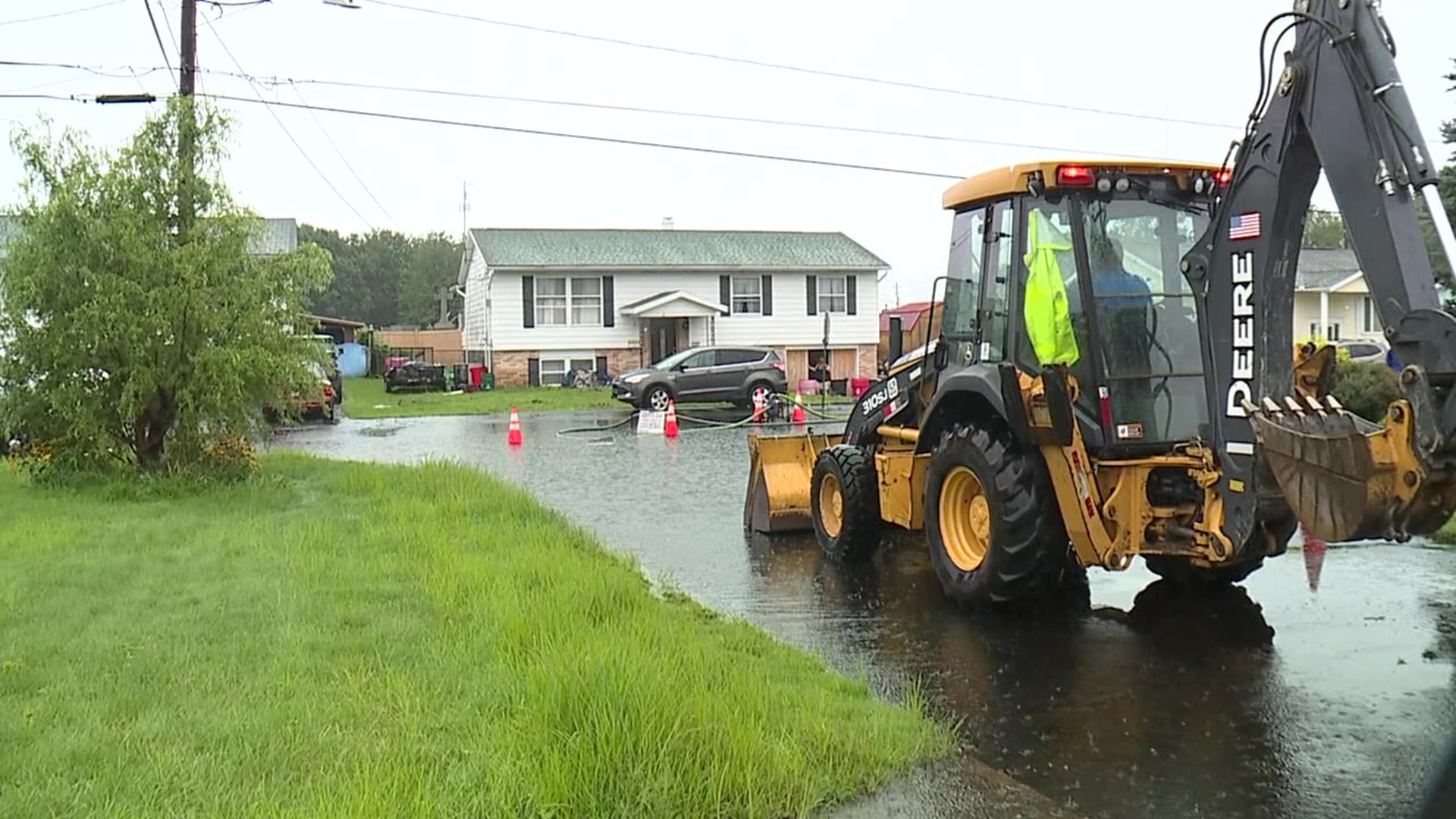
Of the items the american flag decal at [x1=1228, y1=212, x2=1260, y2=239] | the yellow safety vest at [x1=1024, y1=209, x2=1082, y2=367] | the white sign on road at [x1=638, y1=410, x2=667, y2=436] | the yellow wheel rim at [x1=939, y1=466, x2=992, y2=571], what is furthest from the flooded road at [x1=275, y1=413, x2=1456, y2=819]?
the white sign on road at [x1=638, y1=410, x2=667, y2=436]

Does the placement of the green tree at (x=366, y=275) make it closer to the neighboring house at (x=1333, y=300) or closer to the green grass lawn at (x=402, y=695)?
the neighboring house at (x=1333, y=300)

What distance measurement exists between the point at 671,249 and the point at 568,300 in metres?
3.80

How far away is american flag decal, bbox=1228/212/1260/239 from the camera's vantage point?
5.95m

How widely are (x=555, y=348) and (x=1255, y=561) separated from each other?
32031mm

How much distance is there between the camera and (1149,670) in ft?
21.5

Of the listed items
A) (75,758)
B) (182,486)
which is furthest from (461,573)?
(182,486)

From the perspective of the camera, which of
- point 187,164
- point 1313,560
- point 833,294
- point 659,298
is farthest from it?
point 833,294

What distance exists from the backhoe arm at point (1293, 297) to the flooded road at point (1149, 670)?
0.92m

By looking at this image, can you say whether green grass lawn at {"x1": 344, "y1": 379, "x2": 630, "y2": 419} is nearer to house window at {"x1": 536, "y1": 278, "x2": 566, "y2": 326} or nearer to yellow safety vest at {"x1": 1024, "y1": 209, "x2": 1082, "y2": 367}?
house window at {"x1": 536, "y1": 278, "x2": 566, "y2": 326}

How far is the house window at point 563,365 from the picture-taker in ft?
126

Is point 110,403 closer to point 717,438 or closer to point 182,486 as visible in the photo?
point 182,486

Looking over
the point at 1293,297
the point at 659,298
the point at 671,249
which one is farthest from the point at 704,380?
the point at 1293,297

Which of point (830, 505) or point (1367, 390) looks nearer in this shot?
point (830, 505)

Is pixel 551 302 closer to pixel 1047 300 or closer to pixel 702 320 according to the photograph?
pixel 702 320
